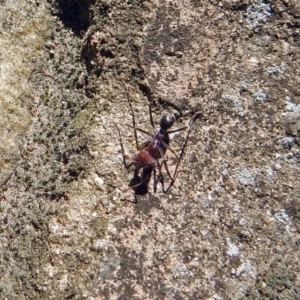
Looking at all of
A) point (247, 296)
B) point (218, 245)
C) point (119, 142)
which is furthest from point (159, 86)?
point (247, 296)

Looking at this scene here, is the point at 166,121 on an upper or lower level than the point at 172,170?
upper

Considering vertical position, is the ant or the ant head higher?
the ant head

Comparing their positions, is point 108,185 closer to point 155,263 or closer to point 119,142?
point 119,142

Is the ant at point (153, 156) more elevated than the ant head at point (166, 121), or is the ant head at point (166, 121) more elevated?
the ant head at point (166, 121)
